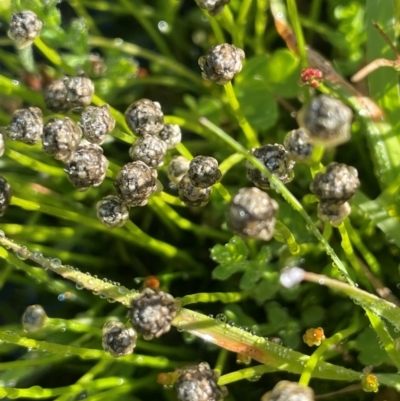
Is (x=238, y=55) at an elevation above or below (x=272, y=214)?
above

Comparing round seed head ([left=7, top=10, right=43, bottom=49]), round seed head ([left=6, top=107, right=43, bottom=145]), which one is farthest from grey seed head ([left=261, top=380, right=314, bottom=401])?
round seed head ([left=7, top=10, right=43, bottom=49])

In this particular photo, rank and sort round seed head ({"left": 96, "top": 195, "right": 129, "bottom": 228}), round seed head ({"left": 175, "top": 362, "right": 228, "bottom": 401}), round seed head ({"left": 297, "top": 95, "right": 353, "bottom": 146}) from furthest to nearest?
round seed head ({"left": 96, "top": 195, "right": 129, "bottom": 228})
round seed head ({"left": 175, "top": 362, "right": 228, "bottom": 401})
round seed head ({"left": 297, "top": 95, "right": 353, "bottom": 146})

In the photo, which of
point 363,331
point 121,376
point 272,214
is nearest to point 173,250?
point 121,376

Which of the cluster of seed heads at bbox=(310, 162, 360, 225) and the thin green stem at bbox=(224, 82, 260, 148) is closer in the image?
the cluster of seed heads at bbox=(310, 162, 360, 225)

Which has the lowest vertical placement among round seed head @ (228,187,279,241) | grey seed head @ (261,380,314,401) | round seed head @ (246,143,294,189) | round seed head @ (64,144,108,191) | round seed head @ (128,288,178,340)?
grey seed head @ (261,380,314,401)

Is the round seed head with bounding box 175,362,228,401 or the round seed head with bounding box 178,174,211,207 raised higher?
the round seed head with bounding box 178,174,211,207

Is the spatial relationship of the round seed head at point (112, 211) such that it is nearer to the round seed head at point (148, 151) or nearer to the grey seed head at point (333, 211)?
the round seed head at point (148, 151)

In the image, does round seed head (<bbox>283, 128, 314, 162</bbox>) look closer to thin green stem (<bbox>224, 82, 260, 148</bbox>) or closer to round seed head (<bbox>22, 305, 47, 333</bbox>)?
thin green stem (<bbox>224, 82, 260, 148</bbox>)

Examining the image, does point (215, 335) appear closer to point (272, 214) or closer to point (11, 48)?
point (272, 214)

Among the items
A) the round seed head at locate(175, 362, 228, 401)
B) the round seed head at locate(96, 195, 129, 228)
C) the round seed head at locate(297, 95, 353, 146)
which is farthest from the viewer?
the round seed head at locate(96, 195, 129, 228)
